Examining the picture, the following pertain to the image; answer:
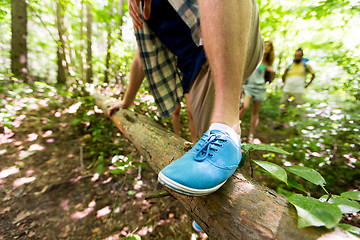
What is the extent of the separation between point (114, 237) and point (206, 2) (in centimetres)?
172

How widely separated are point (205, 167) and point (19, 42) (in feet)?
19.6

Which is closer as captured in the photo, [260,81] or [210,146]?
[210,146]

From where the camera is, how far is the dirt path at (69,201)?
4.23 feet

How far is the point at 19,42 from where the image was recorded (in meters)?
4.04

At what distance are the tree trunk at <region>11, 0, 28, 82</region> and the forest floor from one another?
9.36 ft

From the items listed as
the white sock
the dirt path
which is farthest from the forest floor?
the white sock

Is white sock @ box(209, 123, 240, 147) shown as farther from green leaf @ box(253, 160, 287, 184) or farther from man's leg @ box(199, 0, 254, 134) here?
green leaf @ box(253, 160, 287, 184)

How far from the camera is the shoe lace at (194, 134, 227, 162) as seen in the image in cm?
62

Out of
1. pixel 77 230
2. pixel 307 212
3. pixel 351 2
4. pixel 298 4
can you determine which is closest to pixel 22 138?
pixel 77 230

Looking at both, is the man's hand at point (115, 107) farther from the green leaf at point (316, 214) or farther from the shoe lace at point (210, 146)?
the green leaf at point (316, 214)

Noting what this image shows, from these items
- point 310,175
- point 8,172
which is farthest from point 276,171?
point 8,172

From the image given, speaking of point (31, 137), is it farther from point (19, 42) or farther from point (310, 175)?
point (19, 42)

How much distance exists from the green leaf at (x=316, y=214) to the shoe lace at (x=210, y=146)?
11.1 inches

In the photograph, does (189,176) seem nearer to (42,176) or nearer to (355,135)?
(42,176)
